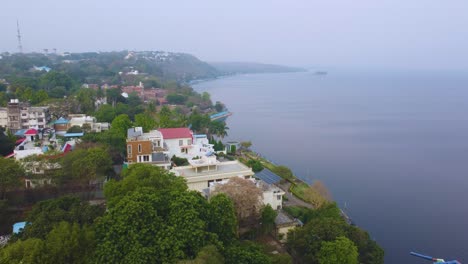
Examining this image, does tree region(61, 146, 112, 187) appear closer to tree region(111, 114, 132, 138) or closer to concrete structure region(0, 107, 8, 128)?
tree region(111, 114, 132, 138)

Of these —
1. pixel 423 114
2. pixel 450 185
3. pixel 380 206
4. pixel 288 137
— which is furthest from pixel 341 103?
pixel 380 206

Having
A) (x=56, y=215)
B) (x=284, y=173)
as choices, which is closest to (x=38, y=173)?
(x=56, y=215)

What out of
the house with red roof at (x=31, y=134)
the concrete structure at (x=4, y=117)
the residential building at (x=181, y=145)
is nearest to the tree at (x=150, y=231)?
the residential building at (x=181, y=145)

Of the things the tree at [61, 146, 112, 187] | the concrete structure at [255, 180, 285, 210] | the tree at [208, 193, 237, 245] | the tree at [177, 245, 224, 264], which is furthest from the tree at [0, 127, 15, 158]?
the tree at [177, 245, 224, 264]

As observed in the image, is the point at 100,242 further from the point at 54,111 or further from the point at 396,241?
the point at 54,111

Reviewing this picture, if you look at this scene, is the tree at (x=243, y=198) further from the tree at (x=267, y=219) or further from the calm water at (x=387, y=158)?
the calm water at (x=387, y=158)

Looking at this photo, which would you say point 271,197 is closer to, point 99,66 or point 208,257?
point 208,257
